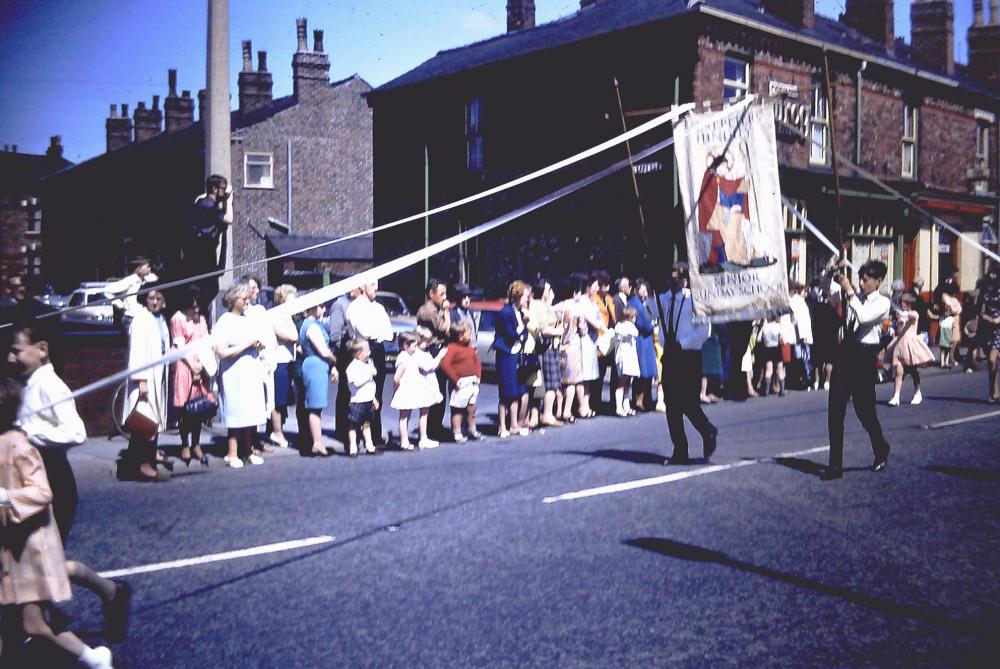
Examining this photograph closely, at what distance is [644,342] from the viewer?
46.5 feet

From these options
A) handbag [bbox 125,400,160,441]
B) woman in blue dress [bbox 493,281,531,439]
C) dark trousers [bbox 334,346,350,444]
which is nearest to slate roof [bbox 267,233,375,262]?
woman in blue dress [bbox 493,281,531,439]

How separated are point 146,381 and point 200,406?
35.7 inches

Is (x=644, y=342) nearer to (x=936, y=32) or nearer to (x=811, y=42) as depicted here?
(x=811, y=42)

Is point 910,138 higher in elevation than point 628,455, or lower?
higher

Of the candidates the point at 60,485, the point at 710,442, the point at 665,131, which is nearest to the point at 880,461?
the point at 710,442

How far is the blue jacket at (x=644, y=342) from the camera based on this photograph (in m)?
14.1

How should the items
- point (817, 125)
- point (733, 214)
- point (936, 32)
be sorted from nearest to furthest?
point (733, 214) < point (817, 125) < point (936, 32)

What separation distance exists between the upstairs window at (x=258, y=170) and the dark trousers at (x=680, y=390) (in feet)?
108

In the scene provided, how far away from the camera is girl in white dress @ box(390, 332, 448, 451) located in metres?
11.1

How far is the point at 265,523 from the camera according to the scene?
721cm

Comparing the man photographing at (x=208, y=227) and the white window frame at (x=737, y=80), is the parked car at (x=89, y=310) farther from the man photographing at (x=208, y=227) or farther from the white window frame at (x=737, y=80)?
the man photographing at (x=208, y=227)

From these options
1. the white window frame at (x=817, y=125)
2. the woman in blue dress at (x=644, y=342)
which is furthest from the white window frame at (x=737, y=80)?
the woman in blue dress at (x=644, y=342)

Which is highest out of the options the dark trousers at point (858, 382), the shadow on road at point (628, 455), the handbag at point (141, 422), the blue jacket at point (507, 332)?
the blue jacket at point (507, 332)

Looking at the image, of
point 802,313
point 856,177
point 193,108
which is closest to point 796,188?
point 856,177
